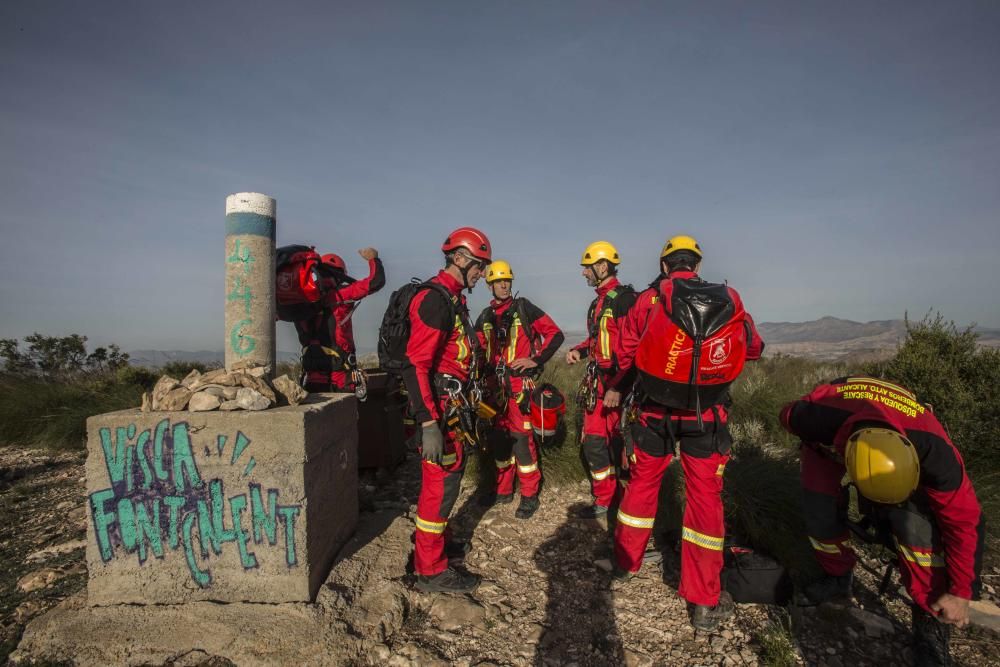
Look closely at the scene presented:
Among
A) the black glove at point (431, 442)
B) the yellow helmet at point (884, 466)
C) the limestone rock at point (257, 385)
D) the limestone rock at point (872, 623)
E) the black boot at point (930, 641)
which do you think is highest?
the limestone rock at point (257, 385)

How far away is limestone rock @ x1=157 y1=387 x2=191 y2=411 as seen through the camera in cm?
313

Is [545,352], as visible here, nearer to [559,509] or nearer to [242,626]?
[559,509]

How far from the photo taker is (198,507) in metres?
3.09

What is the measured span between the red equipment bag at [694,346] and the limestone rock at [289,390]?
8.00ft

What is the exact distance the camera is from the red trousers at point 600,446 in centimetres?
504


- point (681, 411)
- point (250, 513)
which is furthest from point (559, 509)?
point (250, 513)

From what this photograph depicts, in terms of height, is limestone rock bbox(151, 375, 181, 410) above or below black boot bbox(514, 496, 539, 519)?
above

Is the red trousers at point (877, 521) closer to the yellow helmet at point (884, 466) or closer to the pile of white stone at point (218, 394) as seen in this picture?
the yellow helmet at point (884, 466)

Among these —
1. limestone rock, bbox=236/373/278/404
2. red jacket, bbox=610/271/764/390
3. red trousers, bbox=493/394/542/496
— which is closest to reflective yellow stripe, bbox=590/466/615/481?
red trousers, bbox=493/394/542/496

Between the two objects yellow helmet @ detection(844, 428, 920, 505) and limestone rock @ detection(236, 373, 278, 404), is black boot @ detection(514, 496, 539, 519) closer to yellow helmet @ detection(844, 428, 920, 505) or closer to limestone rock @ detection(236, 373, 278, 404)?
limestone rock @ detection(236, 373, 278, 404)

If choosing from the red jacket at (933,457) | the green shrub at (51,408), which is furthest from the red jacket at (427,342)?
the green shrub at (51,408)

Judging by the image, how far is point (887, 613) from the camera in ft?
11.5

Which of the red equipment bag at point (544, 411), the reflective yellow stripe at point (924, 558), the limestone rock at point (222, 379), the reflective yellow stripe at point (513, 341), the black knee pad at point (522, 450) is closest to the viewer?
the reflective yellow stripe at point (924, 558)

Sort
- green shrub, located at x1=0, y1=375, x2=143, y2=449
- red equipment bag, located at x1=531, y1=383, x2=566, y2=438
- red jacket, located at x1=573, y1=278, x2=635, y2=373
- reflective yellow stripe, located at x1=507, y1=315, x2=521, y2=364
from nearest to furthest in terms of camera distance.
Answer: red jacket, located at x1=573, y1=278, x2=635, y2=373
red equipment bag, located at x1=531, y1=383, x2=566, y2=438
reflective yellow stripe, located at x1=507, y1=315, x2=521, y2=364
green shrub, located at x1=0, y1=375, x2=143, y2=449
